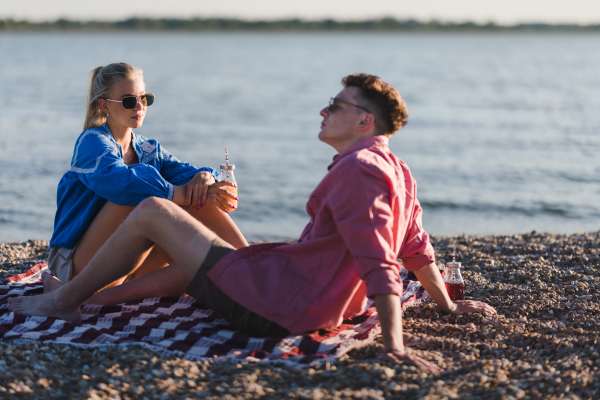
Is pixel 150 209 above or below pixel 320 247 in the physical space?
above

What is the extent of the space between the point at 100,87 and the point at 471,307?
3007mm

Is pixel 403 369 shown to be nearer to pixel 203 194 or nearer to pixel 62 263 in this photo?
pixel 203 194

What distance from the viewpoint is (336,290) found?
3.29m

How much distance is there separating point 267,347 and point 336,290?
1.67 feet

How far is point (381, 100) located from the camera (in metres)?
3.31

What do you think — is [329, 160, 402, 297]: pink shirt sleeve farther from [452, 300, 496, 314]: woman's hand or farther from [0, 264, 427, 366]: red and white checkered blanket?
[452, 300, 496, 314]: woman's hand

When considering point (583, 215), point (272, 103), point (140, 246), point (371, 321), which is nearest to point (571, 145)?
point (583, 215)

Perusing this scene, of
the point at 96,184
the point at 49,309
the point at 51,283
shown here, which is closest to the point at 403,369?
the point at 49,309

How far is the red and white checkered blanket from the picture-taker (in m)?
3.34

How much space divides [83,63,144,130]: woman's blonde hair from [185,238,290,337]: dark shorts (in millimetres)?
1679

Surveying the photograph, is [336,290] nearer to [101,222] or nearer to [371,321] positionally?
[371,321]

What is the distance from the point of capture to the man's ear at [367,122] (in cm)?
332

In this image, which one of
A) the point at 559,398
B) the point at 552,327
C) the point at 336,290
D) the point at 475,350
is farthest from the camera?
the point at 552,327

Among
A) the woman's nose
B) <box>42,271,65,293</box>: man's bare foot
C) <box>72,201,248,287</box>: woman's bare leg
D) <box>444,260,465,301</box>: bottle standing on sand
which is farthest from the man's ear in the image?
<box>42,271,65,293</box>: man's bare foot
